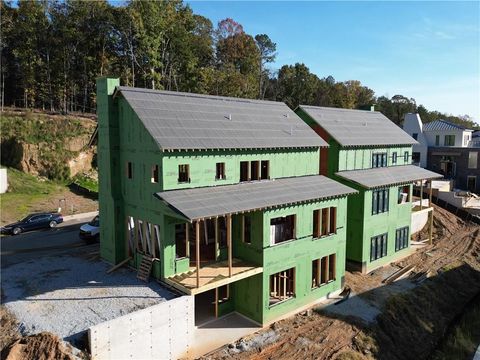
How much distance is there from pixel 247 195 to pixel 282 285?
553 cm

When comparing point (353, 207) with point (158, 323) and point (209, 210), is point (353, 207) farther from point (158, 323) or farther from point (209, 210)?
point (158, 323)

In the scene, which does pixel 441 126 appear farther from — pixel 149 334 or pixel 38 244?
pixel 149 334

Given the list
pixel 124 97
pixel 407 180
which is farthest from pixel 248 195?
pixel 407 180

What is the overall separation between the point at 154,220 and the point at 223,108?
8147 millimetres

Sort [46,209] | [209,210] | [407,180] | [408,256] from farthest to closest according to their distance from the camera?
[46,209]
[408,256]
[407,180]
[209,210]

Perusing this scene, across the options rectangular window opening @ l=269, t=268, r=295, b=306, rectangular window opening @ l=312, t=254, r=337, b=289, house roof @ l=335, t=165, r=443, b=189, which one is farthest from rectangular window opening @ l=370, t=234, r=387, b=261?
rectangular window opening @ l=269, t=268, r=295, b=306

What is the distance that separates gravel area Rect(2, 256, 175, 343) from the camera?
49.9 ft

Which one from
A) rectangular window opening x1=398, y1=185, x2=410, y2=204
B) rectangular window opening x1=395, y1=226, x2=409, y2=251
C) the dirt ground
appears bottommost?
the dirt ground

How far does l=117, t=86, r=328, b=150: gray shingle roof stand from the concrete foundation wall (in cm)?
696

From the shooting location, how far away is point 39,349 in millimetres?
13156

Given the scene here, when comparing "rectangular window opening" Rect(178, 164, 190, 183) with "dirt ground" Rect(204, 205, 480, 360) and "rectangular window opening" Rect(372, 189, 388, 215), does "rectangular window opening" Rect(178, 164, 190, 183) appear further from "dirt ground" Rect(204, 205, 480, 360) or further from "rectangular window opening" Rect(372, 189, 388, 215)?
"rectangular window opening" Rect(372, 189, 388, 215)

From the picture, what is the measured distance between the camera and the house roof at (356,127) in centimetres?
2822

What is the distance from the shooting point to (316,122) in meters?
28.3

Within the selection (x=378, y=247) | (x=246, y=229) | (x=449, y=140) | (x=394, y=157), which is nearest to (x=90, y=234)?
(x=246, y=229)
